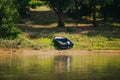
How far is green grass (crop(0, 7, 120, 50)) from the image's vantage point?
7581 cm

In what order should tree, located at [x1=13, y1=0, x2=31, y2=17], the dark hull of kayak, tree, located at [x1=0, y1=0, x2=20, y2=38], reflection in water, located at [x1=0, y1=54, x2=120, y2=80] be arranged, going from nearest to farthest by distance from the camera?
reflection in water, located at [x1=0, y1=54, x2=120, y2=80] < the dark hull of kayak < tree, located at [x1=0, y1=0, x2=20, y2=38] < tree, located at [x1=13, y1=0, x2=31, y2=17]

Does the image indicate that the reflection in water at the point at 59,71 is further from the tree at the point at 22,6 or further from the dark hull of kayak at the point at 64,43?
the tree at the point at 22,6

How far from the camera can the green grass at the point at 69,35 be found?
75812 millimetres

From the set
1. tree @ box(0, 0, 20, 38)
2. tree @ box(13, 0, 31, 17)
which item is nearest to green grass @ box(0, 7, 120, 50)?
tree @ box(0, 0, 20, 38)

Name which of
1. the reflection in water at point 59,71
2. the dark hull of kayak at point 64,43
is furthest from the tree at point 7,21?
the reflection in water at point 59,71

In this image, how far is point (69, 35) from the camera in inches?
3194

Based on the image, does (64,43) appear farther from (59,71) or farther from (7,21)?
(59,71)

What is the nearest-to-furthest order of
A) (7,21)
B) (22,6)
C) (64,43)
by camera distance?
1. (64,43)
2. (7,21)
3. (22,6)

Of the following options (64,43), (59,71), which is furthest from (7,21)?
(59,71)

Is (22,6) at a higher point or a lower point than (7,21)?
lower

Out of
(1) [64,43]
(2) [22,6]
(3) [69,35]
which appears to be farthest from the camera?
(2) [22,6]

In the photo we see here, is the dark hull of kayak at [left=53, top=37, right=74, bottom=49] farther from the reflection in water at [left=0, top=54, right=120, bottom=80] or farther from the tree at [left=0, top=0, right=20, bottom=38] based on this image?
the reflection in water at [left=0, top=54, right=120, bottom=80]

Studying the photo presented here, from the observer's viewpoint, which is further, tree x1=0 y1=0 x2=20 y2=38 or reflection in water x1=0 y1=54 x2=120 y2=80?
tree x1=0 y1=0 x2=20 y2=38

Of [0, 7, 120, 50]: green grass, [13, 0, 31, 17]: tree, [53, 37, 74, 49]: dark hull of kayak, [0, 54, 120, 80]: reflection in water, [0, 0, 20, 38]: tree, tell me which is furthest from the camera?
[13, 0, 31, 17]: tree
